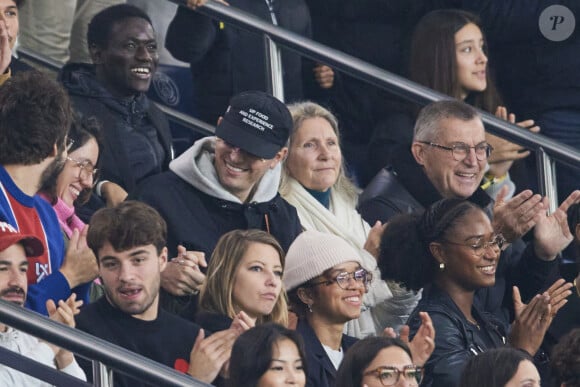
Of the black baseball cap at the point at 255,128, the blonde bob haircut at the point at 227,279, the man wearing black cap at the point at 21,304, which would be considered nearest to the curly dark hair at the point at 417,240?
the black baseball cap at the point at 255,128

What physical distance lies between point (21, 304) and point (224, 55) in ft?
9.94

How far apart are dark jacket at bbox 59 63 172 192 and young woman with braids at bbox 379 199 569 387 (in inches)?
43.0

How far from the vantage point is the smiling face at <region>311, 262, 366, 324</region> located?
760 centimetres

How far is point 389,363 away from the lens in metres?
7.06

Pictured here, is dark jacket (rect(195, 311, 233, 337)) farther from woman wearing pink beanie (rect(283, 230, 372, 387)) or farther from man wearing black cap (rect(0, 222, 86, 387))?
man wearing black cap (rect(0, 222, 86, 387))

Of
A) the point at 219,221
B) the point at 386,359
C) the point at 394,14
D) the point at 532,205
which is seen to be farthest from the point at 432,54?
the point at 386,359

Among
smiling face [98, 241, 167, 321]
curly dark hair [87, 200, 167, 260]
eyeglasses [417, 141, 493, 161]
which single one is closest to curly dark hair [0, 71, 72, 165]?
curly dark hair [87, 200, 167, 260]

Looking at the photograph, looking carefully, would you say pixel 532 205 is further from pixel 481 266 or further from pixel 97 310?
pixel 97 310

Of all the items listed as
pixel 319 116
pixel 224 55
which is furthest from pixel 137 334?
pixel 224 55

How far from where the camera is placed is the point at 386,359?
7.06 meters

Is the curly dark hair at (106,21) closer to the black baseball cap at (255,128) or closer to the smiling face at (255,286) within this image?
the black baseball cap at (255,128)

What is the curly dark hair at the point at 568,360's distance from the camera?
25.0 feet

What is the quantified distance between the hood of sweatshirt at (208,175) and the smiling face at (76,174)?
1.18 ft

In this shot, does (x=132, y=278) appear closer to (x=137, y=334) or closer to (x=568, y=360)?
(x=137, y=334)
